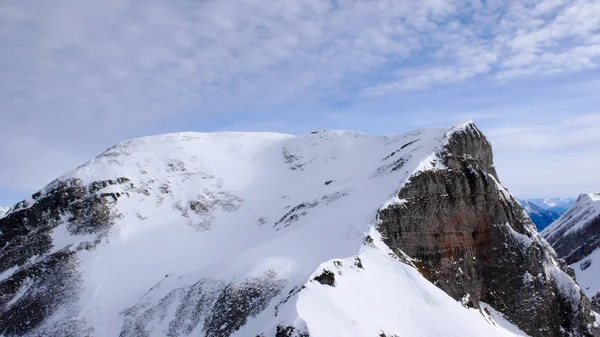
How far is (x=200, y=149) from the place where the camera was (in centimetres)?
8788

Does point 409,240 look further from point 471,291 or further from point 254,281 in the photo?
point 254,281

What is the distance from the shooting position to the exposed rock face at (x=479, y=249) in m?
44.6

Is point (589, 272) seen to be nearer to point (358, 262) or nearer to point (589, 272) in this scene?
point (589, 272)

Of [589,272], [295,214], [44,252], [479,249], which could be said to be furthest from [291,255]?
[589,272]

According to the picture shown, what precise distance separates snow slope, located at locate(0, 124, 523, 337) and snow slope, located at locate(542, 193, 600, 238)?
7414 cm

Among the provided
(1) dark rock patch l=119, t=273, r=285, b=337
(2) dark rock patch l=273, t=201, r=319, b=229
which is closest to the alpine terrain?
(2) dark rock patch l=273, t=201, r=319, b=229

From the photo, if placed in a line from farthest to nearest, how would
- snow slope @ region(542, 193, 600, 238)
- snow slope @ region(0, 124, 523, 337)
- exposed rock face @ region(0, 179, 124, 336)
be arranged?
snow slope @ region(542, 193, 600, 238) < exposed rock face @ region(0, 179, 124, 336) < snow slope @ region(0, 124, 523, 337)

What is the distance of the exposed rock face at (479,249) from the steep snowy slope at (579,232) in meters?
79.0

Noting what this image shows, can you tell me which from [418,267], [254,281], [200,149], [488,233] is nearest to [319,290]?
[254,281]

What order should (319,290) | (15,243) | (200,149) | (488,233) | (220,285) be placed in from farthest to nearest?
(200,149) → (15,243) → (488,233) → (220,285) → (319,290)

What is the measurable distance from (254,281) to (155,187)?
37268 millimetres

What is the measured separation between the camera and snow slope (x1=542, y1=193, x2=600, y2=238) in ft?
418

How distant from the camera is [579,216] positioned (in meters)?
135

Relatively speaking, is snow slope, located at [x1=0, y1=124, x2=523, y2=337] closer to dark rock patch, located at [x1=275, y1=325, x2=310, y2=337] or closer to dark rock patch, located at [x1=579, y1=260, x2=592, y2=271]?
dark rock patch, located at [x1=275, y1=325, x2=310, y2=337]
